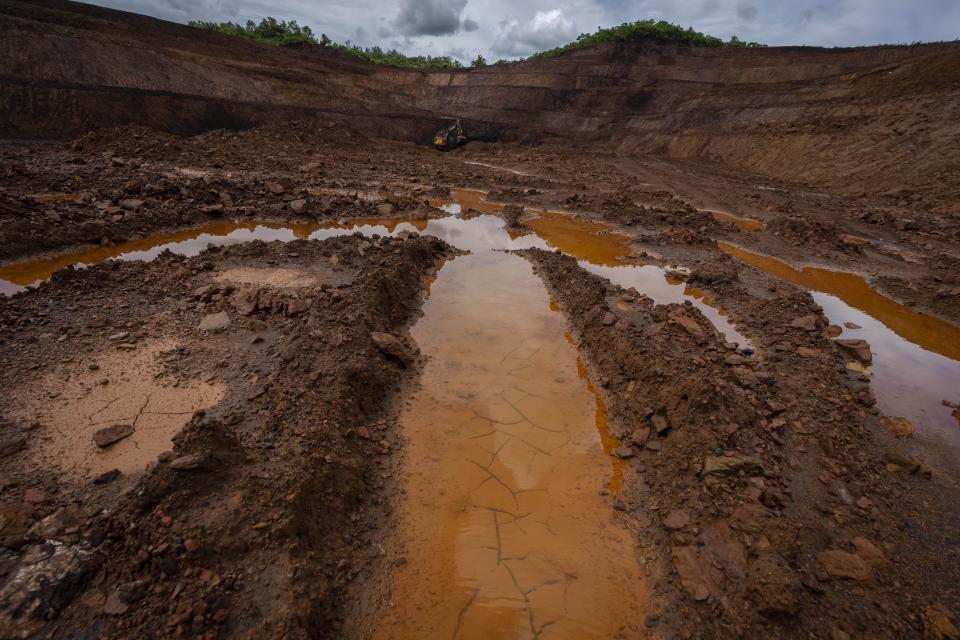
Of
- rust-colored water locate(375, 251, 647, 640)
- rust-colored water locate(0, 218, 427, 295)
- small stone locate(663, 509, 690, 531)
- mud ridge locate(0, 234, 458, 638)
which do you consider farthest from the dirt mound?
small stone locate(663, 509, 690, 531)

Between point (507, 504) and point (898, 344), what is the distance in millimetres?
8619

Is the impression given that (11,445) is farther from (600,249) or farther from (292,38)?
(292,38)

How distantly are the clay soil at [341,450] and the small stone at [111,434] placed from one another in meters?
0.08

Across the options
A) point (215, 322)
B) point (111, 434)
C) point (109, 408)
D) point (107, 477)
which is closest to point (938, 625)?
point (107, 477)

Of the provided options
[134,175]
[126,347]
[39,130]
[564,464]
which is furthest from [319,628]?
[39,130]

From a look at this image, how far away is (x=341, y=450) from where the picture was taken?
4398mm

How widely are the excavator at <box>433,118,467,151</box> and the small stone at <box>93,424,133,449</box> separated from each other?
29.0 metres

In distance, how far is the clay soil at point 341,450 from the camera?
10.4 feet

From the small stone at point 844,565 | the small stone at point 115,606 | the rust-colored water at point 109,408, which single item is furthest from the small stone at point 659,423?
the rust-colored water at point 109,408

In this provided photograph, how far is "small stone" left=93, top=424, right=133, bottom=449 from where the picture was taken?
14.1 ft

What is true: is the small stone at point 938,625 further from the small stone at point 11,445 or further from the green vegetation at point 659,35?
the green vegetation at point 659,35

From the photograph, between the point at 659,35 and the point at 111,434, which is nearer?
the point at 111,434

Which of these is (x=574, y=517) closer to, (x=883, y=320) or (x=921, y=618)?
→ (x=921, y=618)

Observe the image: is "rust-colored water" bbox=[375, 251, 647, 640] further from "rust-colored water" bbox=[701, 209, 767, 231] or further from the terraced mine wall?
the terraced mine wall
